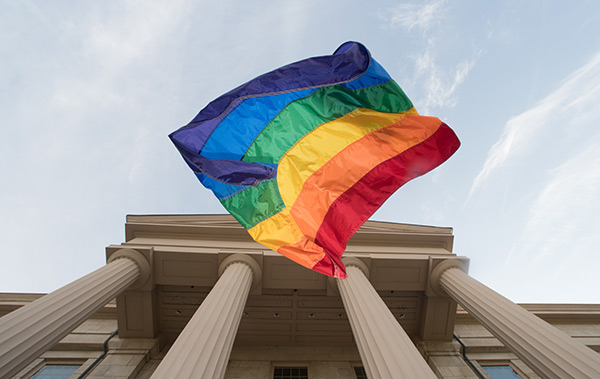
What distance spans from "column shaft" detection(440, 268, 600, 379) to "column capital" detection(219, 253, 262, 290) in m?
7.45

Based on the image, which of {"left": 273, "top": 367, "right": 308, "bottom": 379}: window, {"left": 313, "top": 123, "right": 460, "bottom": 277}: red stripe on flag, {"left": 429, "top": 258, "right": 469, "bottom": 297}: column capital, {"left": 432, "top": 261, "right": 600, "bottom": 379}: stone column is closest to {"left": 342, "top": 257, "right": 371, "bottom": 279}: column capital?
{"left": 429, "top": 258, "right": 469, "bottom": 297}: column capital

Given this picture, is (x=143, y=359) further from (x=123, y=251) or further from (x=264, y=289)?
(x=264, y=289)

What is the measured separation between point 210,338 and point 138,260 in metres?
6.33

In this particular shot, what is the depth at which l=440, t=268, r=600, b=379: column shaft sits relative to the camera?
246 inches

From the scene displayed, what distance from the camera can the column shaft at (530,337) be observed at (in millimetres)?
6254

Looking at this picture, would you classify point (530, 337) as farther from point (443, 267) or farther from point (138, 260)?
point (138, 260)

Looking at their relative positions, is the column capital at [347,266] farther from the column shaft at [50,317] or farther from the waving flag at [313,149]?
the column shaft at [50,317]

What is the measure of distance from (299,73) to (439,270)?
31.7 feet

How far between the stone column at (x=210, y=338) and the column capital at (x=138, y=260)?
3811mm

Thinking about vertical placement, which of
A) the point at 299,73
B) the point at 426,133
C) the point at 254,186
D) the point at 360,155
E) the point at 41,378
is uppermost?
the point at 299,73

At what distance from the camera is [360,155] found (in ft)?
22.4

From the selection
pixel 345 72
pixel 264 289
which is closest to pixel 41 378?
pixel 264 289

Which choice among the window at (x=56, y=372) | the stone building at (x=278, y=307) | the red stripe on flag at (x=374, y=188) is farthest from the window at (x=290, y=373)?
the red stripe on flag at (x=374, y=188)

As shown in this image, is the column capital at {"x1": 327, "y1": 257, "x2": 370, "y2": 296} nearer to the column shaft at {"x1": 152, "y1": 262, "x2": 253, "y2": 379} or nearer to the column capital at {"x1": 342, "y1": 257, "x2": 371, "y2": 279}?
the column capital at {"x1": 342, "y1": 257, "x2": 371, "y2": 279}
